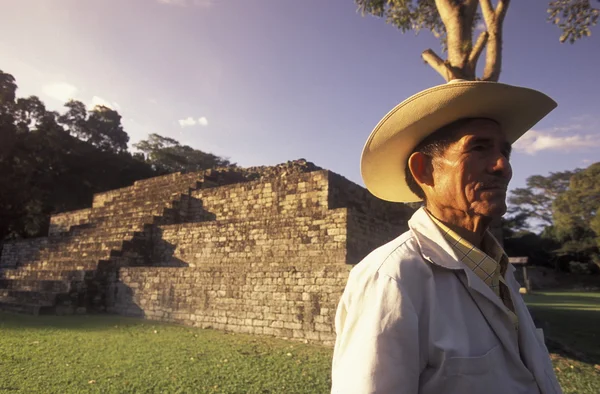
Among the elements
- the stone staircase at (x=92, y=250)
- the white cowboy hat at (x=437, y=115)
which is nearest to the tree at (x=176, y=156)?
the stone staircase at (x=92, y=250)

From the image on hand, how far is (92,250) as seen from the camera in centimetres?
1320

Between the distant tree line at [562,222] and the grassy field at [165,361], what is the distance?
29168 mm

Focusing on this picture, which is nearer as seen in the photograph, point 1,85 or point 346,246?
point 346,246

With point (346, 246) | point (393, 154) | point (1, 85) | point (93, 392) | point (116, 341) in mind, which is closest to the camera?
point (393, 154)

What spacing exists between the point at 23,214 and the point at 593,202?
1652 inches

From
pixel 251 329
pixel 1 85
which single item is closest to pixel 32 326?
pixel 251 329

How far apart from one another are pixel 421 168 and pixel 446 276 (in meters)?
0.51

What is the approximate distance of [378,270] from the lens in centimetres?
111

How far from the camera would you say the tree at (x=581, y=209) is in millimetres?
31828

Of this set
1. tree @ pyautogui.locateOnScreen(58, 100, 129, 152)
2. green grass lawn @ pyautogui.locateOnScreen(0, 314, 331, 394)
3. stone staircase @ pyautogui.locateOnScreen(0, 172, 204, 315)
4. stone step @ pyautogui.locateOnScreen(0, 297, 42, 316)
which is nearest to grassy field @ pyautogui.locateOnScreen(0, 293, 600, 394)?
green grass lawn @ pyautogui.locateOnScreen(0, 314, 331, 394)

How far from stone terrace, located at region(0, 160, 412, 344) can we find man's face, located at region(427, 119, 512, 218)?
575 cm

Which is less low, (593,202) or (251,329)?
(593,202)

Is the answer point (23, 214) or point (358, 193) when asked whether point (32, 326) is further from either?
point (23, 214)

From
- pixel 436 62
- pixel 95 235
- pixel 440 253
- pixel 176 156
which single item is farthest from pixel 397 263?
pixel 176 156
